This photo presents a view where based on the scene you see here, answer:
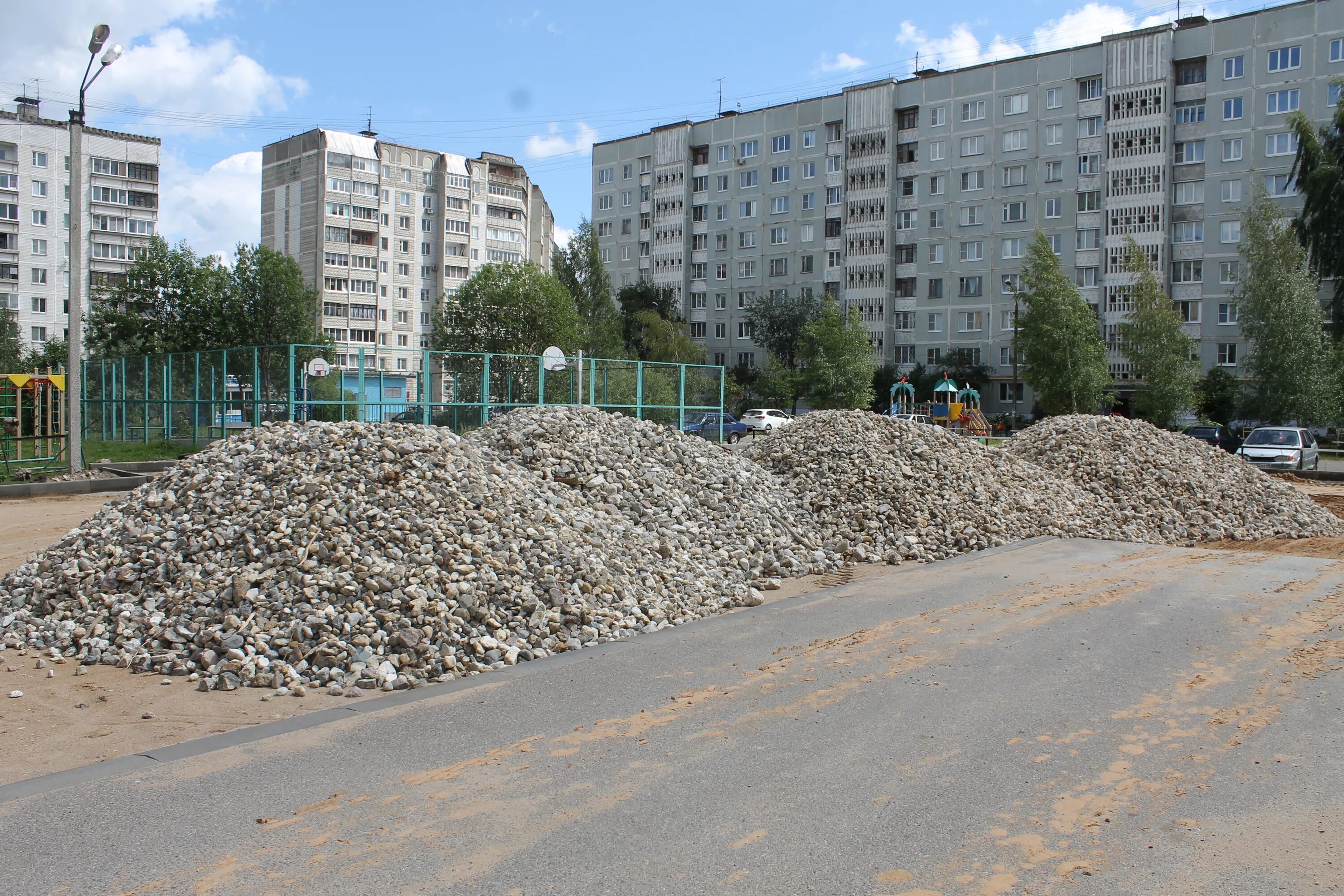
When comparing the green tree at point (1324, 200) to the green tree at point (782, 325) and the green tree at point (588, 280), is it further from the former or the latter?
the green tree at point (588, 280)

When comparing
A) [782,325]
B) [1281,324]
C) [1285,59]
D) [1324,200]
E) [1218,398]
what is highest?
[1285,59]

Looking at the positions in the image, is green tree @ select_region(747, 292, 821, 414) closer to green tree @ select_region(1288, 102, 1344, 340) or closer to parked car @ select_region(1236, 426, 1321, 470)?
green tree @ select_region(1288, 102, 1344, 340)

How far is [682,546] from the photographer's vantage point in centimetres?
1087

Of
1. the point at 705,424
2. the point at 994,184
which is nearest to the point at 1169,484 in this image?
the point at 705,424

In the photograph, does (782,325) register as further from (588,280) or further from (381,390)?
(381,390)

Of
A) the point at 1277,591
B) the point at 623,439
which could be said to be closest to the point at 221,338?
the point at 623,439

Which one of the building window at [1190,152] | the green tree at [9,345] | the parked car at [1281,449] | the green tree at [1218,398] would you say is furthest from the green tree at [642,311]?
the parked car at [1281,449]

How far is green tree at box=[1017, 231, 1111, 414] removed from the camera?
53.2 m

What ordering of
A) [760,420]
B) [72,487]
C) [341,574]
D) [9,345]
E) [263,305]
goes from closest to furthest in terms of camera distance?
1. [341,574]
2. [72,487]
3. [263,305]
4. [760,420]
5. [9,345]

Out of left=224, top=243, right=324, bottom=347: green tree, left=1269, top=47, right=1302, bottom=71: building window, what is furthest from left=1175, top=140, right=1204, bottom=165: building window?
left=224, top=243, right=324, bottom=347: green tree

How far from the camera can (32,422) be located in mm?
27984

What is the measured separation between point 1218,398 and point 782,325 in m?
29.1

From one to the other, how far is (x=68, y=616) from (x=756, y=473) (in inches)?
336

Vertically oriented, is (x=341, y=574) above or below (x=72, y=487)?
above
